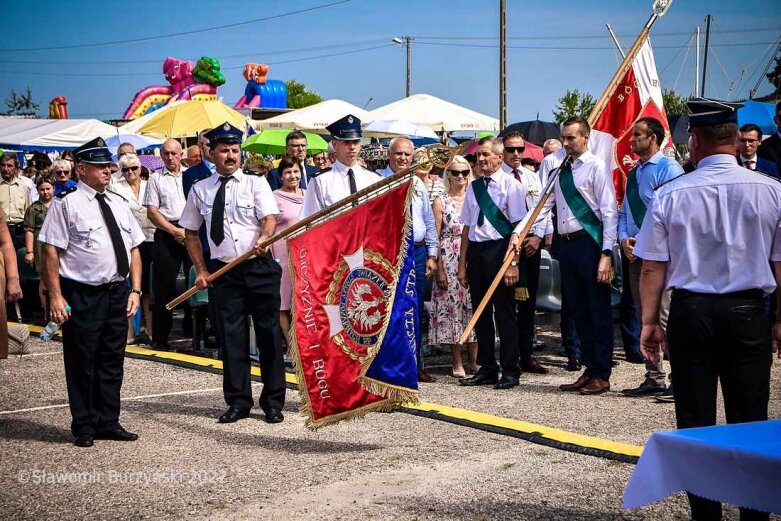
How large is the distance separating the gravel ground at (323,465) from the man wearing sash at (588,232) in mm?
382

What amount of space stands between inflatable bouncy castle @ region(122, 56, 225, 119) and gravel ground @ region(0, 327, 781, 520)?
Answer: 41524 millimetres

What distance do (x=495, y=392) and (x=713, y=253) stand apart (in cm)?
438

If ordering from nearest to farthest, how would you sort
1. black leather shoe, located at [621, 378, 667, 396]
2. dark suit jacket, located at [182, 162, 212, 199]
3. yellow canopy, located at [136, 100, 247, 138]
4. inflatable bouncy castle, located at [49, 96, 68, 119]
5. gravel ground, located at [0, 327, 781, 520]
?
gravel ground, located at [0, 327, 781, 520] < black leather shoe, located at [621, 378, 667, 396] < dark suit jacket, located at [182, 162, 212, 199] < yellow canopy, located at [136, 100, 247, 138] < inflatable bouncy castle, located at [49, 96, 68, 119]

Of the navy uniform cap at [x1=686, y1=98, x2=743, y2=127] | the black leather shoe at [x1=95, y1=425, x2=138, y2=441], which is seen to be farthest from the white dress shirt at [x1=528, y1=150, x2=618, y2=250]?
the black leather shoe at [x1=95, y1=425, x2=138, y2=441]

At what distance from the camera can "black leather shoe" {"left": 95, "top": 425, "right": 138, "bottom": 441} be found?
23.5ft

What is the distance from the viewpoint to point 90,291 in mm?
7234

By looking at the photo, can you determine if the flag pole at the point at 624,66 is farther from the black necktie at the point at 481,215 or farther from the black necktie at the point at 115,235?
the black necktie at the point at 115,235

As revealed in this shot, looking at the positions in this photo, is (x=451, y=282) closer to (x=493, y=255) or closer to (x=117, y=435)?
(x=493, y=255)

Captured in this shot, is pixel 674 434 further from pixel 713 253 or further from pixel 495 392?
pixel 495 392

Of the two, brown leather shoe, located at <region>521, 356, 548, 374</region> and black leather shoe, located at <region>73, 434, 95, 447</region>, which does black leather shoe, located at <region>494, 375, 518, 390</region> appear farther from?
black leather shoe, located at <region>73, 434, 95, 447</region>

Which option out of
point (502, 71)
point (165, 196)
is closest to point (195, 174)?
point (165, 196)

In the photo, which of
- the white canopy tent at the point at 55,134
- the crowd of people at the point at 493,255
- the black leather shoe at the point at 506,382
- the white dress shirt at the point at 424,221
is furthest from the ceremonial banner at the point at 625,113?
the white canopy tent at the point at 55,134

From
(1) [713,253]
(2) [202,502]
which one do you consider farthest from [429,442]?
(1) [713,253]

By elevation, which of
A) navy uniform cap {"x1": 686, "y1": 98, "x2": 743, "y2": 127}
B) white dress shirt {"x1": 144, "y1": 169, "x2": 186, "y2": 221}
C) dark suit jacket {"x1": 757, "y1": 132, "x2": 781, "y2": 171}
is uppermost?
navy uniform cap {"x1": 686, "y1": 98, "x2": 743, "y2": 127}
